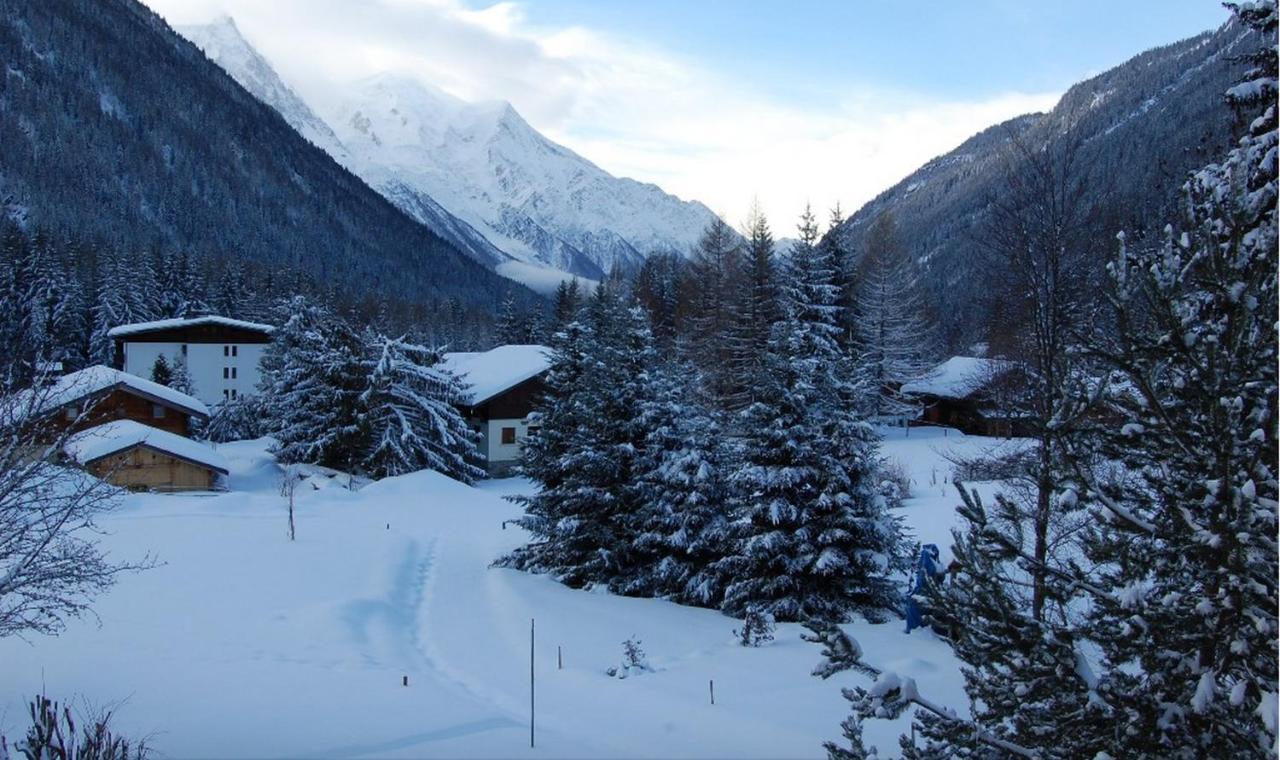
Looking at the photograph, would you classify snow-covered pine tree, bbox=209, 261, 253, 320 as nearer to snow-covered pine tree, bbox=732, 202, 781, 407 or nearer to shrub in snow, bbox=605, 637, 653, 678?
snow-covered pine tree, bbox=732, 202, 781, 407

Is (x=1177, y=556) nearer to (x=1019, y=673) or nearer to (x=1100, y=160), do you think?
(x=1019, y=673)

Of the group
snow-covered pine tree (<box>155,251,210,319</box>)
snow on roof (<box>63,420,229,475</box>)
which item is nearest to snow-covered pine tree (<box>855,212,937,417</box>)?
snow on roof (<box>63,420,229,475</box>)

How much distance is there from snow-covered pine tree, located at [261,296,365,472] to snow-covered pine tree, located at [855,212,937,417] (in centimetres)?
2657

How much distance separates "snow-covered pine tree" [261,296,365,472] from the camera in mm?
41719

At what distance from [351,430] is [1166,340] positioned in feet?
135

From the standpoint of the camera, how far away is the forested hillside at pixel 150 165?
5571 inches

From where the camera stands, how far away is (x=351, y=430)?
1640 inches

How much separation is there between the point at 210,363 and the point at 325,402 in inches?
1197

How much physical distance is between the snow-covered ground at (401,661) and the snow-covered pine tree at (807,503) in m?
1.16

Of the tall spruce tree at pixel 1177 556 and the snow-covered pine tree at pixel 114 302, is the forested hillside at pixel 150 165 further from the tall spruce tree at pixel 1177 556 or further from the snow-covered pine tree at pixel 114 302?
the tall spruce tree at pixel 1177 556

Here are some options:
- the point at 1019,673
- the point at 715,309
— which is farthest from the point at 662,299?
the point at 1019,673

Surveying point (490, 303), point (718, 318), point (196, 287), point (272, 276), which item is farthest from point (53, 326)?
point (490, 303)

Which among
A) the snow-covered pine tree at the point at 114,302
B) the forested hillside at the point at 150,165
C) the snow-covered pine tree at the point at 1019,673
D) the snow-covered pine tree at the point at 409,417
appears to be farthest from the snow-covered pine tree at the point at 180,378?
the forested hillside at the point at 150,165

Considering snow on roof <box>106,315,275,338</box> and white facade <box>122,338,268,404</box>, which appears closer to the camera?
snow on roof <box>106,315,275,338</box>
